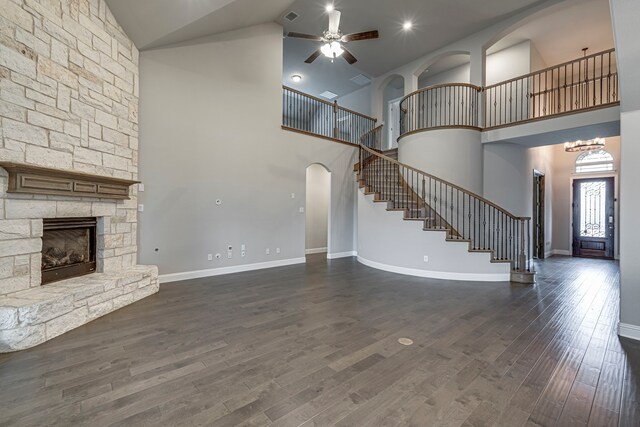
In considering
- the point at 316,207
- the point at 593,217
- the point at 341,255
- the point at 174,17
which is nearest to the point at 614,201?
the point at 593,217

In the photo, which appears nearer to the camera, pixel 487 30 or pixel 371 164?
pixel 487 30

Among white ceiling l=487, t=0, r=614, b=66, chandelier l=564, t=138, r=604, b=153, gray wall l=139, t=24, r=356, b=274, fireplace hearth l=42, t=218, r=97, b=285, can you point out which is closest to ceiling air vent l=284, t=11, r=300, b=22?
gray wall l=139, t=24, r=356, b=274

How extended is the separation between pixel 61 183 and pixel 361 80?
29.2 ft

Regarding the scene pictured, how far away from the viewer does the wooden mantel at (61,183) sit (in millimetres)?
2945

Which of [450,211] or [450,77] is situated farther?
[450,77]

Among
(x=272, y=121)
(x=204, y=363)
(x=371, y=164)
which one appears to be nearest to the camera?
(x=204, y=363)

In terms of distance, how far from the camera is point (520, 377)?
2221 millimetres

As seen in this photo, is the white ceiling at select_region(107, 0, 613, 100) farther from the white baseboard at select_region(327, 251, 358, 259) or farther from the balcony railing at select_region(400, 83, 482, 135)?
the white baseboard at select_region(327, 251, 358, 259)

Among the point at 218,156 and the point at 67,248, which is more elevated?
Result: the point at 218,156

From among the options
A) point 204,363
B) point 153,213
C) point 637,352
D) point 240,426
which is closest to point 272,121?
point 153,213

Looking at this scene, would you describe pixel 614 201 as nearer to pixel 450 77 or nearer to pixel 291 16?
pixel 450 77

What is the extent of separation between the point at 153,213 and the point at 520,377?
5282 mm

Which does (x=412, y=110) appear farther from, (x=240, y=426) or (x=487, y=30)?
(x=240, y=426)

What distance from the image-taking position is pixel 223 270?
5.70 metres
